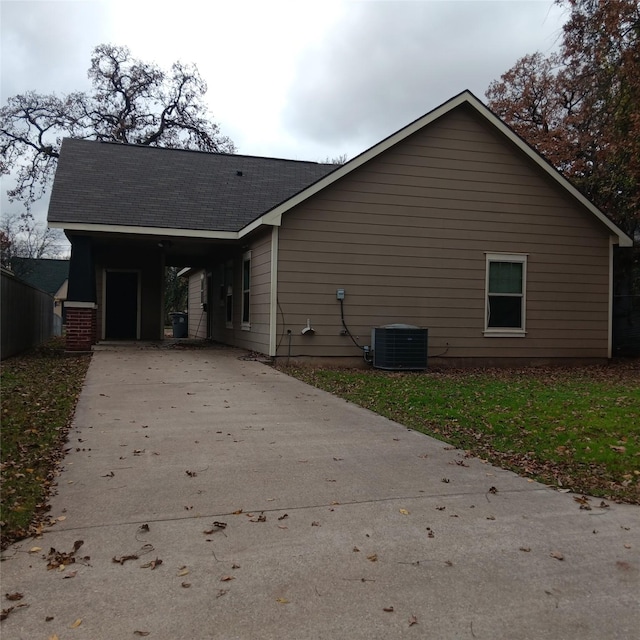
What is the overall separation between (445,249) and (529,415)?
638 centimetres

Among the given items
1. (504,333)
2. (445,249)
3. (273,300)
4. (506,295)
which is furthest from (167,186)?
(504,333)

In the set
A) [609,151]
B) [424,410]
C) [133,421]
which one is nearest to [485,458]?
[424,410]

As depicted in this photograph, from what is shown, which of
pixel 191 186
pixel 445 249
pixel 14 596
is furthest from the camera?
pixel 191 186

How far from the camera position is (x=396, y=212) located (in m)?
13.0

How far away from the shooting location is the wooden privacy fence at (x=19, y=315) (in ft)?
41.5

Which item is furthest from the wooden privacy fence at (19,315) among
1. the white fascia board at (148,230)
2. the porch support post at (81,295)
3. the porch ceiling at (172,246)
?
the porch ceiling at (172,246)

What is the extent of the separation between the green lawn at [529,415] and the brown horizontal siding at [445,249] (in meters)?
1.40

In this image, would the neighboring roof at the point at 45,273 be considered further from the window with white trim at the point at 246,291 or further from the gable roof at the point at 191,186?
the window with white trim at the point at 246,291

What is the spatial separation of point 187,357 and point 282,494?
8.94m

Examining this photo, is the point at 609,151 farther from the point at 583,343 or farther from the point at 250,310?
the point at 250,310

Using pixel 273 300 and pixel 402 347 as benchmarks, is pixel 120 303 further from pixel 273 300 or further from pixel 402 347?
pixel 402 347

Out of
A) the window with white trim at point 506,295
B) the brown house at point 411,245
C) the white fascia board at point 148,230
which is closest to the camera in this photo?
the brown house at point 411,245

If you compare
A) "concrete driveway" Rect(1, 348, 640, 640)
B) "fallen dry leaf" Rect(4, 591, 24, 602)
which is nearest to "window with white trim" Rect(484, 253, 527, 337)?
"concrete driveway" Rect(1, 348, 640, 640)

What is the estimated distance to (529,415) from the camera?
7527 mm
